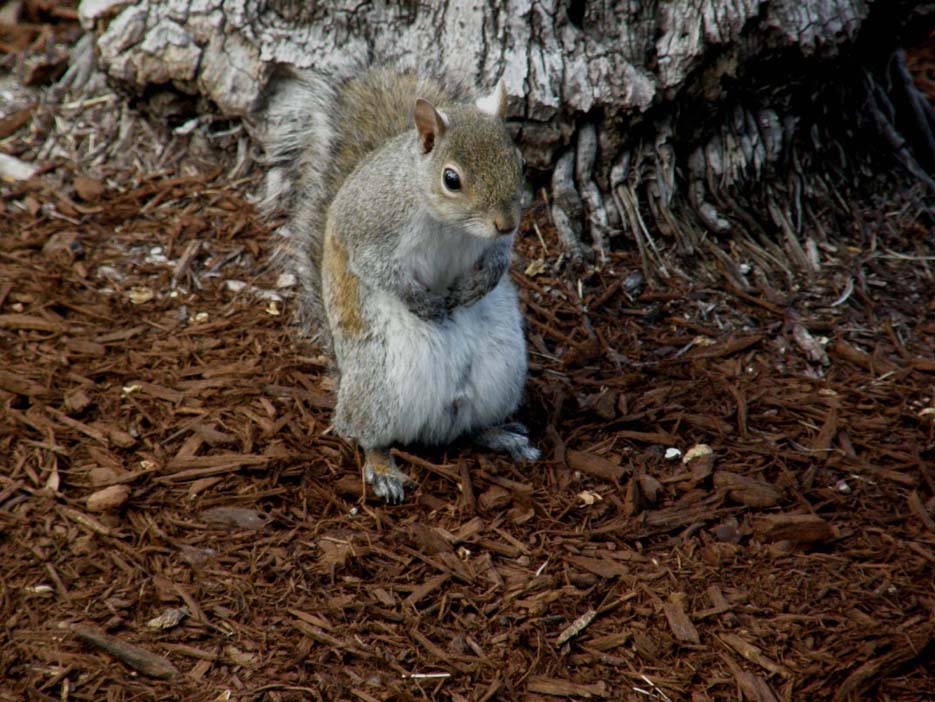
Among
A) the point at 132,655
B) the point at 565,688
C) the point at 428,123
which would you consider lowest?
the point at 132,655

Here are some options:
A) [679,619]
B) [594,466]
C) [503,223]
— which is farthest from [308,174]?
[679,619]

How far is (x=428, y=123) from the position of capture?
8.82 ft

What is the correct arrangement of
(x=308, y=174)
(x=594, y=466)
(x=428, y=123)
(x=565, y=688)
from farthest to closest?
(x=308, y=174), (x=594, y=466), (x=428, y=123), (x=565, y=688)

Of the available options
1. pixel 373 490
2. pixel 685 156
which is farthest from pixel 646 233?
pixel 373 490

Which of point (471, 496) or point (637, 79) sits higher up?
point (637, 79)

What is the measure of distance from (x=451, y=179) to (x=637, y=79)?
118 centimetres

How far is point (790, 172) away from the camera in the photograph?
154 inches

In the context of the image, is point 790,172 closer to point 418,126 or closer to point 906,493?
point 906,493

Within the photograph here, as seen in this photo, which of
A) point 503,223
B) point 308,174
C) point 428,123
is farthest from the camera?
point 308,174

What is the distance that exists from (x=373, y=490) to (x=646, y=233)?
60.9 inches

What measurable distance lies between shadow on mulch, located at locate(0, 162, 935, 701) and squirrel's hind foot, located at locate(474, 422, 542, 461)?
0.17 feet

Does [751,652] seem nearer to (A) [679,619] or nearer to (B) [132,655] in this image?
(A) [679,619]

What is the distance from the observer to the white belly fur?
9.36ft

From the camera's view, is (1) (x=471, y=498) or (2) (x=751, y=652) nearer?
(2) (x=751, y=652)
